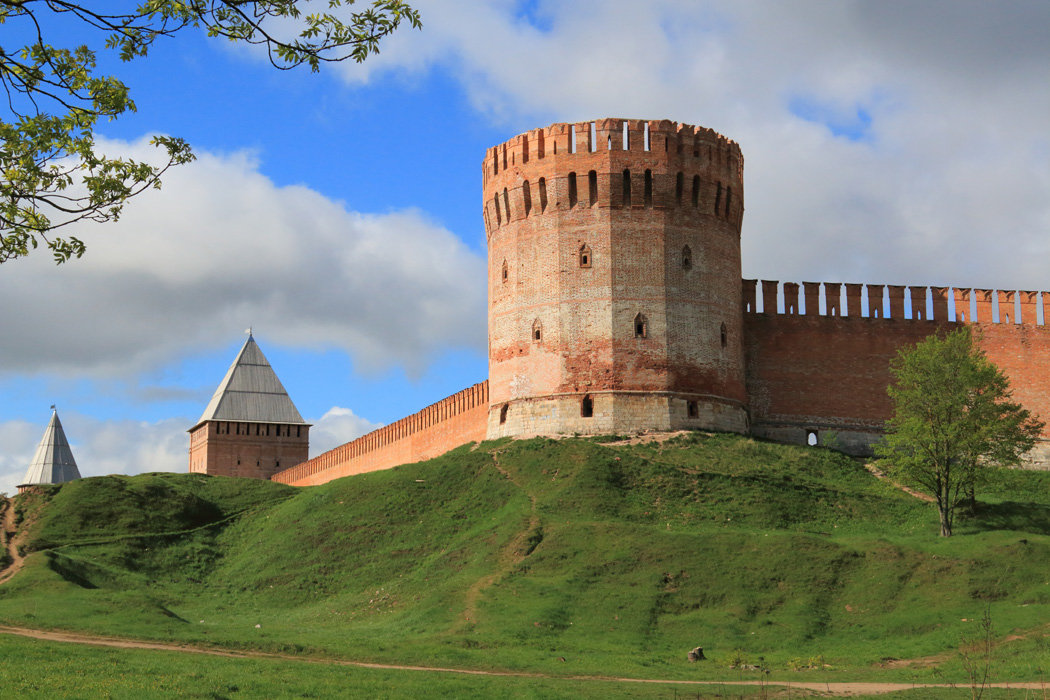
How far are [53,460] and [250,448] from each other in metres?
10.9

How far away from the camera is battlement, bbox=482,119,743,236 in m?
36.8

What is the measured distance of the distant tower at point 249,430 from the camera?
6431cm

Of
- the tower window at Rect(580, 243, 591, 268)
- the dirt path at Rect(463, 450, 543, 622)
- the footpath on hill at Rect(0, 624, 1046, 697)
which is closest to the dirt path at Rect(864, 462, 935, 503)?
the dirt path at Rect(463, 450, 543, 622)

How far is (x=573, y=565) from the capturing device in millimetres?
26766

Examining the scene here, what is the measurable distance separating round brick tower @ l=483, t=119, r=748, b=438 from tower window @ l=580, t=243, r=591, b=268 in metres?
0.04

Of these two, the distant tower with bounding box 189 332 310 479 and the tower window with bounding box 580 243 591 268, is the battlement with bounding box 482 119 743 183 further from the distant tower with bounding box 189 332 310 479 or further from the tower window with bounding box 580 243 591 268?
the distant tower with bounding box 189 332 310 479

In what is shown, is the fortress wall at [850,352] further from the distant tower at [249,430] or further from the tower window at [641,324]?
the distant tower at [249,430]

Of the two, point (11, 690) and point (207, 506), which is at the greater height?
point (207, 506)

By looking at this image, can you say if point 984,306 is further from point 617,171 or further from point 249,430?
point 249,430

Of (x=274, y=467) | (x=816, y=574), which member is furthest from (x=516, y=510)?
(x=274, y=467)

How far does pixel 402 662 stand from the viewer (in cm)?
2005

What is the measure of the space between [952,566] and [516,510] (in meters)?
10.5

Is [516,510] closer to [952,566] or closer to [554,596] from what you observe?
[554,596]

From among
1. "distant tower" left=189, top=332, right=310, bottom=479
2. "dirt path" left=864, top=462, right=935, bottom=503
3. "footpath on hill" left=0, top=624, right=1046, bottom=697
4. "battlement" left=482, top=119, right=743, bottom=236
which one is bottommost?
"footpath on hill" left=0, top=624, right=1046, bottom=697
